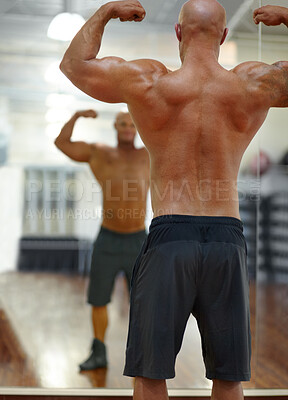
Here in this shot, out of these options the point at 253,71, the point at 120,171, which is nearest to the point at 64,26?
the point at 120,171

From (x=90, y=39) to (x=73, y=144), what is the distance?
1179 millimetres

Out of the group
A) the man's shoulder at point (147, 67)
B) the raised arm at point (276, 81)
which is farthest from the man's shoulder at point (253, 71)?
the man's shoulder at point (147, 67)

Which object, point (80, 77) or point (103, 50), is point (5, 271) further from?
point (80, 77)

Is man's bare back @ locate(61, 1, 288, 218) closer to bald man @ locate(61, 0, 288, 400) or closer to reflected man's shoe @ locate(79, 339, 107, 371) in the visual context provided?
bald man @ locate(61, 0, 288, 400)

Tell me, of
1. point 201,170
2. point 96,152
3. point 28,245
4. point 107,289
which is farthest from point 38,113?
point 201,170

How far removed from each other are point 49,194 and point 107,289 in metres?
0.58

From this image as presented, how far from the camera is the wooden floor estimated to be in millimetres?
2684

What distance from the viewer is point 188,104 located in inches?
66.4

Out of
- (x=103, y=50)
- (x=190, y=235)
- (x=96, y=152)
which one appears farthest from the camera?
(x=96, y=152)

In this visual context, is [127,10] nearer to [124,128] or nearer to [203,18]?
[203,18]

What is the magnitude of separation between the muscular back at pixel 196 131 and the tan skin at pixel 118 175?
1.17 meters

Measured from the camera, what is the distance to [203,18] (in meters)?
1.73

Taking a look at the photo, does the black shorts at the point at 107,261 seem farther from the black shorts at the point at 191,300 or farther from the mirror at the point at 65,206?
the black shorts at the point at 191,300

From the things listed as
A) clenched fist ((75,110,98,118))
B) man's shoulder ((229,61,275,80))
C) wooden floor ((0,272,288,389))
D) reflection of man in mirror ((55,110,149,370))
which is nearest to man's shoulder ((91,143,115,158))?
reflection of man in mirror ((55,110,149,370))
